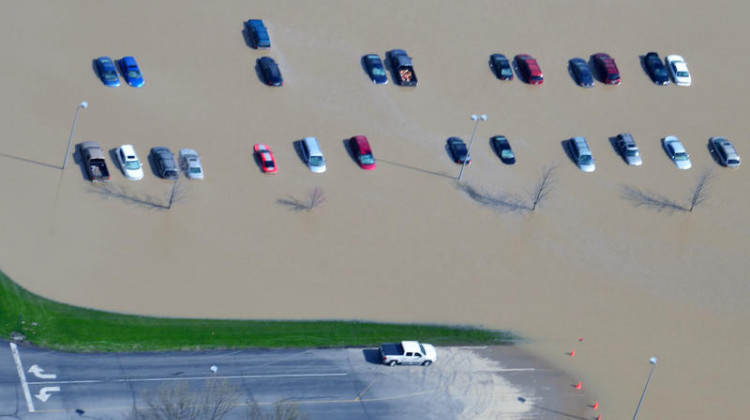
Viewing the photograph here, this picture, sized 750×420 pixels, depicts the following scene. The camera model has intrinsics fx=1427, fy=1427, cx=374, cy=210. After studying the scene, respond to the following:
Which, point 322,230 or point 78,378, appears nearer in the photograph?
point 78,378

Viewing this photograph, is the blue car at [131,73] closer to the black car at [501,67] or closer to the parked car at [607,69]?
the black car at [501,67]

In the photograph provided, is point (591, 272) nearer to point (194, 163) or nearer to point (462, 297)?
point (462, 297)

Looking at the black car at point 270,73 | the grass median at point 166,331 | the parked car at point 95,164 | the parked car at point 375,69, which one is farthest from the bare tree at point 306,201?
the parked car at point 375,69

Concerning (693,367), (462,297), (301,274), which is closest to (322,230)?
(301,274)

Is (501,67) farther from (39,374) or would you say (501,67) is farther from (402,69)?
(39,374)

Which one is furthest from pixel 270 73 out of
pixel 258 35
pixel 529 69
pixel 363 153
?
pixel 529 69

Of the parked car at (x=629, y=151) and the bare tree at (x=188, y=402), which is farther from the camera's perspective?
the parked car at (x=629, y=151)

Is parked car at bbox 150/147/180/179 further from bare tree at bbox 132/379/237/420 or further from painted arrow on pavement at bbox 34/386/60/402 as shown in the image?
painted arrow on pavement at bbox 34/386/60/402
